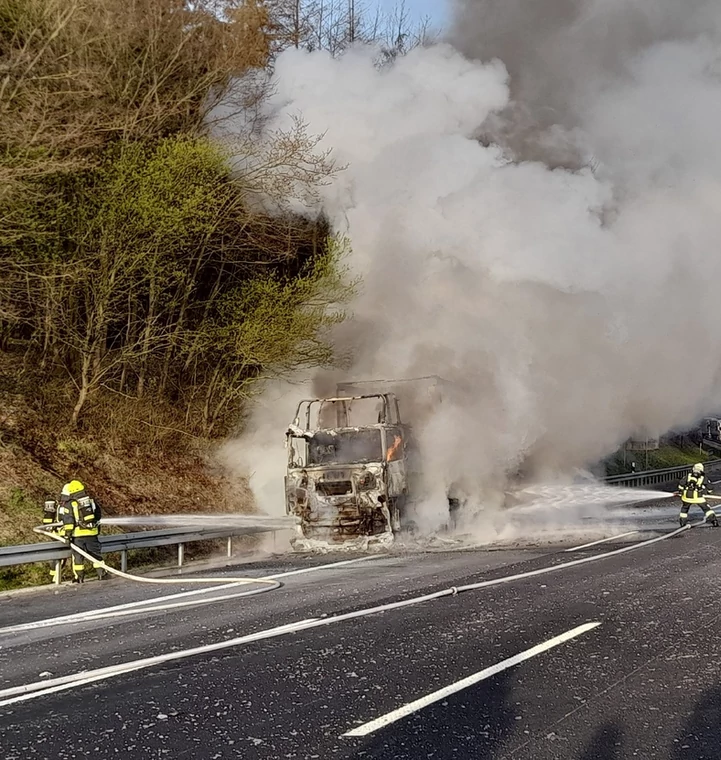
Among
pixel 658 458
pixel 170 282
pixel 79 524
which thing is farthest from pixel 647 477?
pixel 79 524

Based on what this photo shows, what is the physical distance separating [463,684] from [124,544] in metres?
7.02

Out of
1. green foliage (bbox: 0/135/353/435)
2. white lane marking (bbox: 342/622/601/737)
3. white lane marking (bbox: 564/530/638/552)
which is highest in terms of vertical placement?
green foliage (bbox: 0/135/353/435)

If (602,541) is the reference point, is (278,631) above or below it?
above

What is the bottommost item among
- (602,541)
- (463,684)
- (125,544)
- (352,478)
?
(602,541)

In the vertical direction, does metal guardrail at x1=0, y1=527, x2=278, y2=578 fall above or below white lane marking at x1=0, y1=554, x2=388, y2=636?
above

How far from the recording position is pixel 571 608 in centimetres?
791

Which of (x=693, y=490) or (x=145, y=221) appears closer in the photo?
(x=145, y=221)

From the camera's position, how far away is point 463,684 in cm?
542

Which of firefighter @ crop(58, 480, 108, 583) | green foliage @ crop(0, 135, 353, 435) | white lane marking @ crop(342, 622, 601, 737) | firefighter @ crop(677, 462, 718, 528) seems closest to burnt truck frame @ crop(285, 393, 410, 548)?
firefighter @ crop(58, 480, 108, 583)

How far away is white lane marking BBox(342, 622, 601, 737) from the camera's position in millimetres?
4641

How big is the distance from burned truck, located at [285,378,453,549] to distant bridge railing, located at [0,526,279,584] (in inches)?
41.9

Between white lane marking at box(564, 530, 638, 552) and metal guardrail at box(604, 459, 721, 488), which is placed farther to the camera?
metal guardrail at box(604, 459, 721, 488)

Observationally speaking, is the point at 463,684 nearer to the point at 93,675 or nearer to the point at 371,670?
the point at 371,670

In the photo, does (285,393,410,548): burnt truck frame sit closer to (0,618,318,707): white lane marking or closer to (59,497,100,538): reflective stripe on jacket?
(59,497,100,538): reflective stripe on jacket
